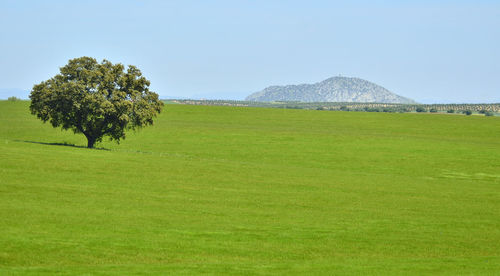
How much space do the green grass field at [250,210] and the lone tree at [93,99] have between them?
173 inches

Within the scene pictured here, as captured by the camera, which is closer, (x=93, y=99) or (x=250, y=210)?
(x=250, y=210)

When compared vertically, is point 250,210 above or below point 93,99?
below

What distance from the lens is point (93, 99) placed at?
55188 millimetres

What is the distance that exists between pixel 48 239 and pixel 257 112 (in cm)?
10381

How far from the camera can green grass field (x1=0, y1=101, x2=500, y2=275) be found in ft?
65.1

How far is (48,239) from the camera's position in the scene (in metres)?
21.0

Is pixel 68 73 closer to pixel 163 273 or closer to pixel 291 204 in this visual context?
pixel 291 204

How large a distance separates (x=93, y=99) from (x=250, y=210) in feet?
98.2

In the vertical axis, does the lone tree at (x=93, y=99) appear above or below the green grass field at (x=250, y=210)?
above

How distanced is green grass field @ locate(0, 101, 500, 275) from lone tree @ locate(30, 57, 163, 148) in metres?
4.39

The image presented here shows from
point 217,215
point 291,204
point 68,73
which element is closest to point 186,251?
point 217,215

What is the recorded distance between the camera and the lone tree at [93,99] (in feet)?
184

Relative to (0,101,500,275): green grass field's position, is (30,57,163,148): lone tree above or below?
above

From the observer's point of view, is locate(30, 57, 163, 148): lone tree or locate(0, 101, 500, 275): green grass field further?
locate(30, 57, 163, 148): lone tree
